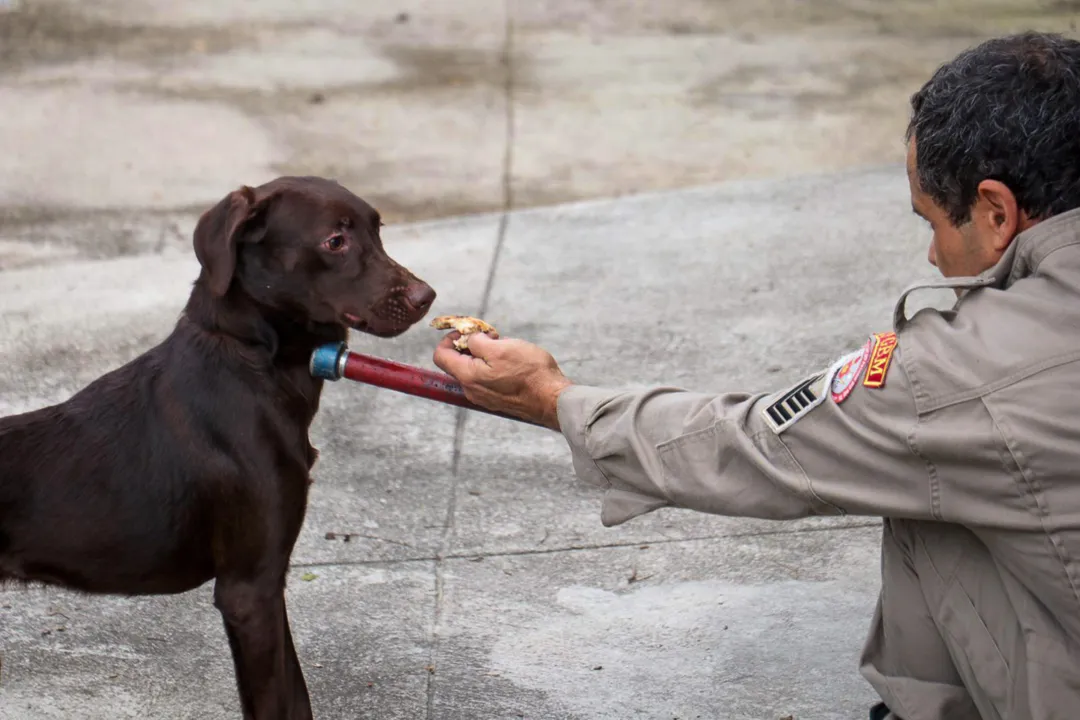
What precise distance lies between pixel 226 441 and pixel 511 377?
24.7 inches

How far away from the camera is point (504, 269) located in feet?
19.0

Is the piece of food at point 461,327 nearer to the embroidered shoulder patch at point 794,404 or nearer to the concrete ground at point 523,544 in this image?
the embroidered shoulder patch at point 794,404

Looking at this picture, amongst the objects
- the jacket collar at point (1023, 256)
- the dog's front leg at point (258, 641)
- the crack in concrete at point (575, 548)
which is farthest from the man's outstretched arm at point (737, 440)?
the crack in concrete at point (575, 548)

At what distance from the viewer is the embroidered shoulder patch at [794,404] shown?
7.54ft

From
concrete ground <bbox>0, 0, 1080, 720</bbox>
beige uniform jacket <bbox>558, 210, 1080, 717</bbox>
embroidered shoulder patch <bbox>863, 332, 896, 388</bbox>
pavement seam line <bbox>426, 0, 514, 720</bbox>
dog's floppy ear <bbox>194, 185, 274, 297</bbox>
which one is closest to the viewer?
beige uniform jacket <bbox>558, 210, 1080, 717</bbox>

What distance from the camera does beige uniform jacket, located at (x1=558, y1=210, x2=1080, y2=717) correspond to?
2.12 meters

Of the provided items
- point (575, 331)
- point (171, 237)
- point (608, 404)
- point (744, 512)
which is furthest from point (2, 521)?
point (171, 237)

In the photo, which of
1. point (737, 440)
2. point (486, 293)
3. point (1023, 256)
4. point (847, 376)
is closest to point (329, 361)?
point (737, 440)

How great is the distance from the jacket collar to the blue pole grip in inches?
44.7

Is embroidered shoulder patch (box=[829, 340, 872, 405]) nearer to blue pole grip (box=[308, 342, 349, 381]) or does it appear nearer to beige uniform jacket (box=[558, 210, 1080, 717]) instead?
beige uniform jacket (box=[558, 210, 1080, 717])

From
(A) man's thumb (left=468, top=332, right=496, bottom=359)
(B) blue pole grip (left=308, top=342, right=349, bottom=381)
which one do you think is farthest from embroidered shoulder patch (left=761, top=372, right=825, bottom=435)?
(B) blue pole grip (left=308, top=342, right=349, bottom=381)

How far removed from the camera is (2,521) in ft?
9.20

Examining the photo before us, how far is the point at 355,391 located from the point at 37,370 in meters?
1.15

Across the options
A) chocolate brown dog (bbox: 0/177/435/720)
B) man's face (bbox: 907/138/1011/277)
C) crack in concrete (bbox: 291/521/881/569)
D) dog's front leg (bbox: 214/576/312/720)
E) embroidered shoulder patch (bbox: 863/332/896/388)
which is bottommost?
crack in concrete (bbox: 291/521/881/569)
